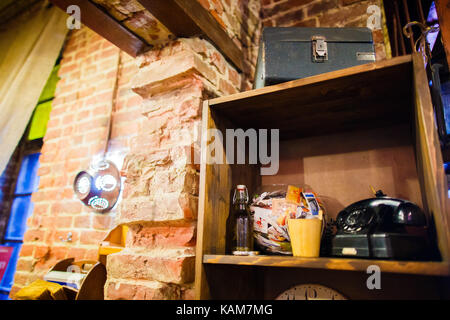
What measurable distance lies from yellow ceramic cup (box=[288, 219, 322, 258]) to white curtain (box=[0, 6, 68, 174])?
2.25m

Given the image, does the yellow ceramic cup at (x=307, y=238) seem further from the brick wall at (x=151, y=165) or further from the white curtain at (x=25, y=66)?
the white curtain at (x=25, y=66)

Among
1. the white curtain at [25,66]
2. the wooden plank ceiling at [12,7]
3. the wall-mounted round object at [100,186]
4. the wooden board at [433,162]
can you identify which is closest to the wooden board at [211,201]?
the wooden board at [433,162]

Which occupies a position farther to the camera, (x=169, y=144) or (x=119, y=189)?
(x=119, y=189)

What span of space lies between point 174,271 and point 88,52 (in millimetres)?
2241

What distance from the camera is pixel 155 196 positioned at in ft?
3.58

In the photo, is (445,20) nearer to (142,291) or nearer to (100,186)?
(142,291)

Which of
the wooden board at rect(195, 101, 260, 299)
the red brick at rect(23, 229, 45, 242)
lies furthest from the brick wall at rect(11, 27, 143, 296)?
the wooden board at rect(195, 101, 260, 299)

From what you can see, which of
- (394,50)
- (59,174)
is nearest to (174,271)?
(394,50)

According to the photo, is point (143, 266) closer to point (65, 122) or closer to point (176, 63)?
point (176, 63)

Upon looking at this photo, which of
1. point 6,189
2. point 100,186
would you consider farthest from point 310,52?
point 6,189

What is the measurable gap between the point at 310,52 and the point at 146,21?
67 cm

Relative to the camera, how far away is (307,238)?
2.66 feet

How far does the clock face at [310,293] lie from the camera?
104cm

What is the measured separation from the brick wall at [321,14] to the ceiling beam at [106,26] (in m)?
0.83
